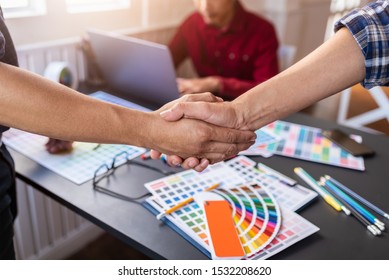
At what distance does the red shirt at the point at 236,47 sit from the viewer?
1712 millimetres

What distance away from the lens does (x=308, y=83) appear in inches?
34.4

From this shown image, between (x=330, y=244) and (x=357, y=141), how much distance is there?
510 mm

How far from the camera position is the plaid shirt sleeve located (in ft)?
2.59

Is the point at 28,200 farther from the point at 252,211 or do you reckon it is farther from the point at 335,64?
the point at 335,64

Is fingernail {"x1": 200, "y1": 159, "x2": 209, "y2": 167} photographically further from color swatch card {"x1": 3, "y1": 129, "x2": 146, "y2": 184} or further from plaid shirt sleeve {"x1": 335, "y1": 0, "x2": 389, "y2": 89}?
plaid shirt sleeve {"x1": 335, "y1": 0, "x2": 389, "y2": 89}

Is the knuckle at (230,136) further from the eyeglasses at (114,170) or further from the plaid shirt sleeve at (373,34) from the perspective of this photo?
the plaid shirt sleeve at (373,34)

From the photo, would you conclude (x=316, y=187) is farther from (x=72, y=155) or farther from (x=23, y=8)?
(x=23, y=8)

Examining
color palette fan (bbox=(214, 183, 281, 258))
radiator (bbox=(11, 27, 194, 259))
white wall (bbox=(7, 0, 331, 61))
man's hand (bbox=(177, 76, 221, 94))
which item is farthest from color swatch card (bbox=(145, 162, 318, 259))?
white wall (bbox=(7, 0, 331, 61))

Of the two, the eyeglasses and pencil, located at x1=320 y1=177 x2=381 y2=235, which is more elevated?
pencil, located at x1=320 y1=177 x2=381 y2=235

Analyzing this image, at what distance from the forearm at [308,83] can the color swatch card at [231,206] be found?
0.16 metres

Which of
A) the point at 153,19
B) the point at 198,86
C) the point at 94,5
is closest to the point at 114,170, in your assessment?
the point at 198,86

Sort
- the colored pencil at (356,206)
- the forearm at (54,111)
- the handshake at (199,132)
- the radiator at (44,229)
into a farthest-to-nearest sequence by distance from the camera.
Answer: the radiator at (44,229), the handshake at (199,132), the colored pencil at (356,206), the forearm at (54,111)

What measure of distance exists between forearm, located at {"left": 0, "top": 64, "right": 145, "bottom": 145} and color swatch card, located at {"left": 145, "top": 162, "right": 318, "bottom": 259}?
167mm

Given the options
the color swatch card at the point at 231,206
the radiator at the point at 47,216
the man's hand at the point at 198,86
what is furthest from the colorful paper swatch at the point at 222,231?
the radiator at the point at 47,216
